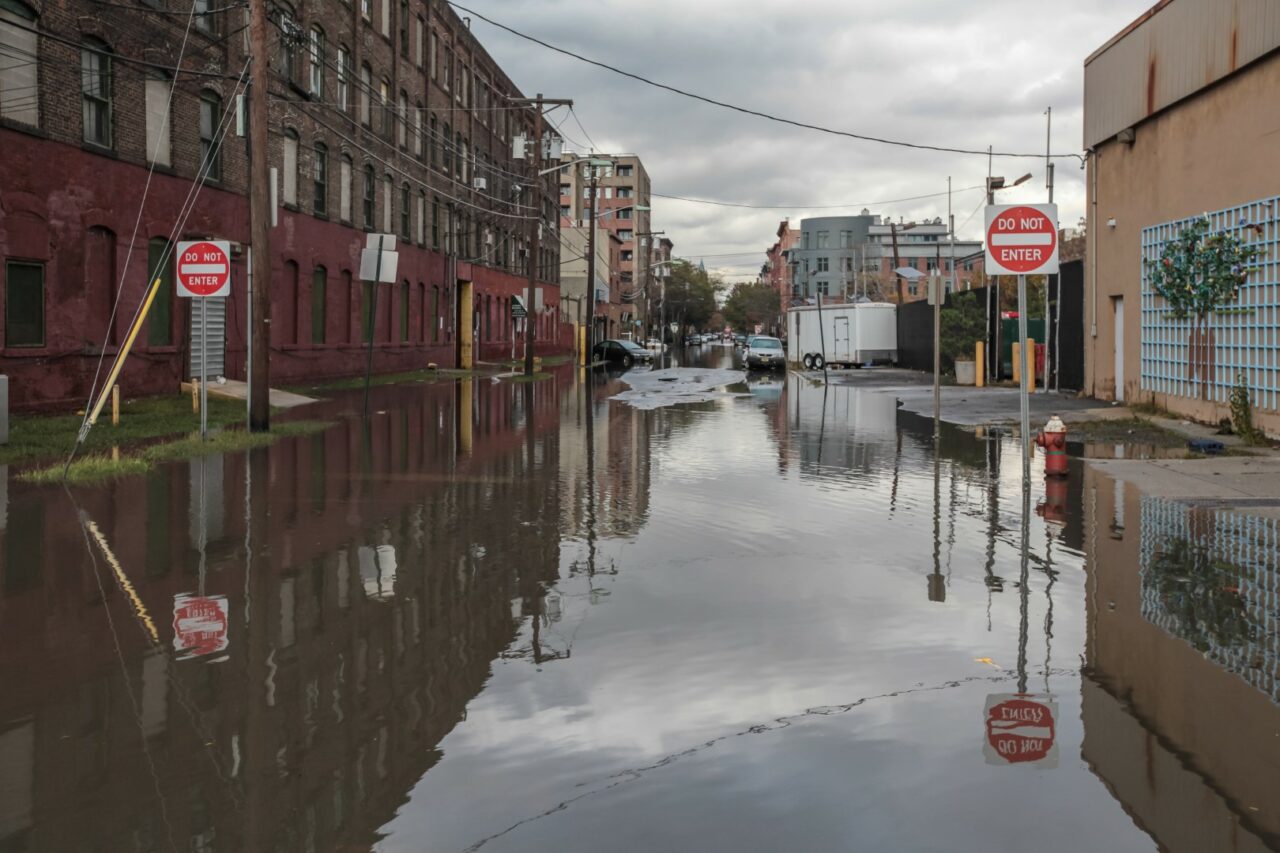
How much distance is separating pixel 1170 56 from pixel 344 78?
26357 millimetres

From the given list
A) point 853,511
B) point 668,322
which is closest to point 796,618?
point 853,511

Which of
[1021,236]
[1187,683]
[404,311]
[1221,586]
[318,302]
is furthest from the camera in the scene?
[404,311]

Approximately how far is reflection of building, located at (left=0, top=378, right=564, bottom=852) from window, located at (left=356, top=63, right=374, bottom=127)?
31.1 meters

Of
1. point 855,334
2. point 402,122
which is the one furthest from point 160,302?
point 855,334

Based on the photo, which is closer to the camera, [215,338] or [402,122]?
[215,338]

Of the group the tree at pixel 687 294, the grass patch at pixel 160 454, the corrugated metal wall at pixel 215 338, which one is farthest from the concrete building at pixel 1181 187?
the tree at pixel 687 294

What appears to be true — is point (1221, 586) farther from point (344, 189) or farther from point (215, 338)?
point (344, 189)

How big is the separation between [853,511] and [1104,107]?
1781 centimetres

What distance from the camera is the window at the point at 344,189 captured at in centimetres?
3925

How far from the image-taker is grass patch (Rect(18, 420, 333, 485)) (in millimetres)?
13461

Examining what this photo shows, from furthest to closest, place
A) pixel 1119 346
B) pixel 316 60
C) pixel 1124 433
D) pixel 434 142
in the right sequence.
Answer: pixel 434 142 → pixel 316 60 → pixel 1119 346 → pixel 1124 433

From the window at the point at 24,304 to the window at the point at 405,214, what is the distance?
993 inches

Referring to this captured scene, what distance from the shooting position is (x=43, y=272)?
21.9 meters

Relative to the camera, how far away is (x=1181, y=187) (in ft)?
70.7
